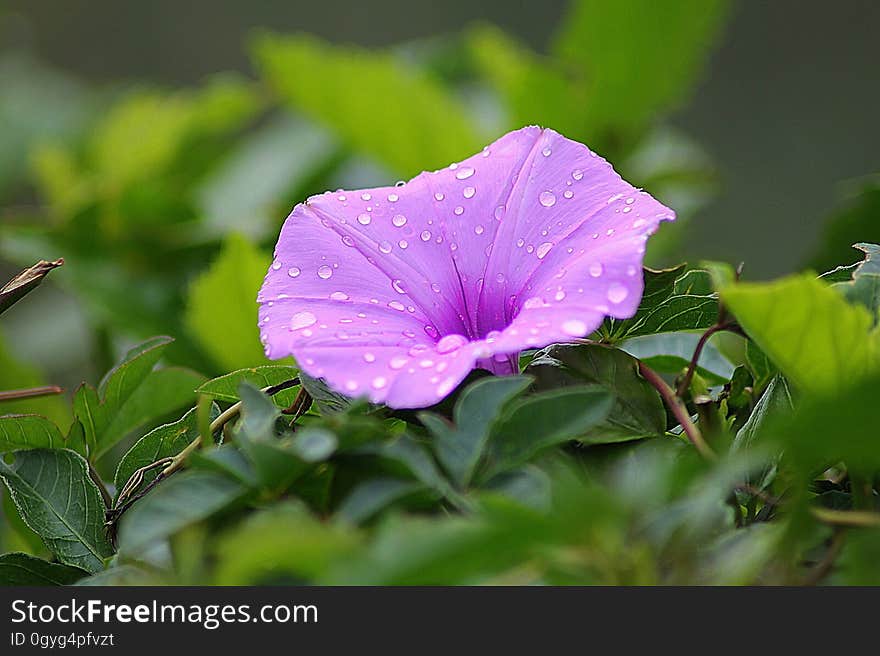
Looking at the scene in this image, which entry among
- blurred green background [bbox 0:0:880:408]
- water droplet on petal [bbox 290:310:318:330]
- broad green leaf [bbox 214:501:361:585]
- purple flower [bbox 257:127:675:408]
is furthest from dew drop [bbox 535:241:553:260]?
A: blurred green background [bbox 0:0:880:408]

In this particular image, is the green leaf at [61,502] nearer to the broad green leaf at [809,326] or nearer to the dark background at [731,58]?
the broad green leaf at [809,326]

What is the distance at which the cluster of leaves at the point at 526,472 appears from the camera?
0.32m

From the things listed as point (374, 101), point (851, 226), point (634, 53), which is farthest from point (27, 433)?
point (634, 53)

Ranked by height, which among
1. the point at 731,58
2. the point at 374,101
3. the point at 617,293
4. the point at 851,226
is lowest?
the point at 617,293

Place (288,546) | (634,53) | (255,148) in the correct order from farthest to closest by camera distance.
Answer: (255,148) → (634,53) → (288,546)

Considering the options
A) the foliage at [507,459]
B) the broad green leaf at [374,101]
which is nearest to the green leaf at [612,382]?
the foliage at [507,459]

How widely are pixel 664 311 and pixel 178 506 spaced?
254mm

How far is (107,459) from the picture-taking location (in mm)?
1028

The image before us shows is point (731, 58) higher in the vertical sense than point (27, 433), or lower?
Answer: higher

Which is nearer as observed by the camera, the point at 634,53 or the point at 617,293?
the point at 617,293

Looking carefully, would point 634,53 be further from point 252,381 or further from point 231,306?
point 252,381

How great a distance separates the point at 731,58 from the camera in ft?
12.5

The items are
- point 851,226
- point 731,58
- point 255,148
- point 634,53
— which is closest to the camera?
point 851,226

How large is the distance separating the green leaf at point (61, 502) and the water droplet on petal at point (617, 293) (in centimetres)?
26
